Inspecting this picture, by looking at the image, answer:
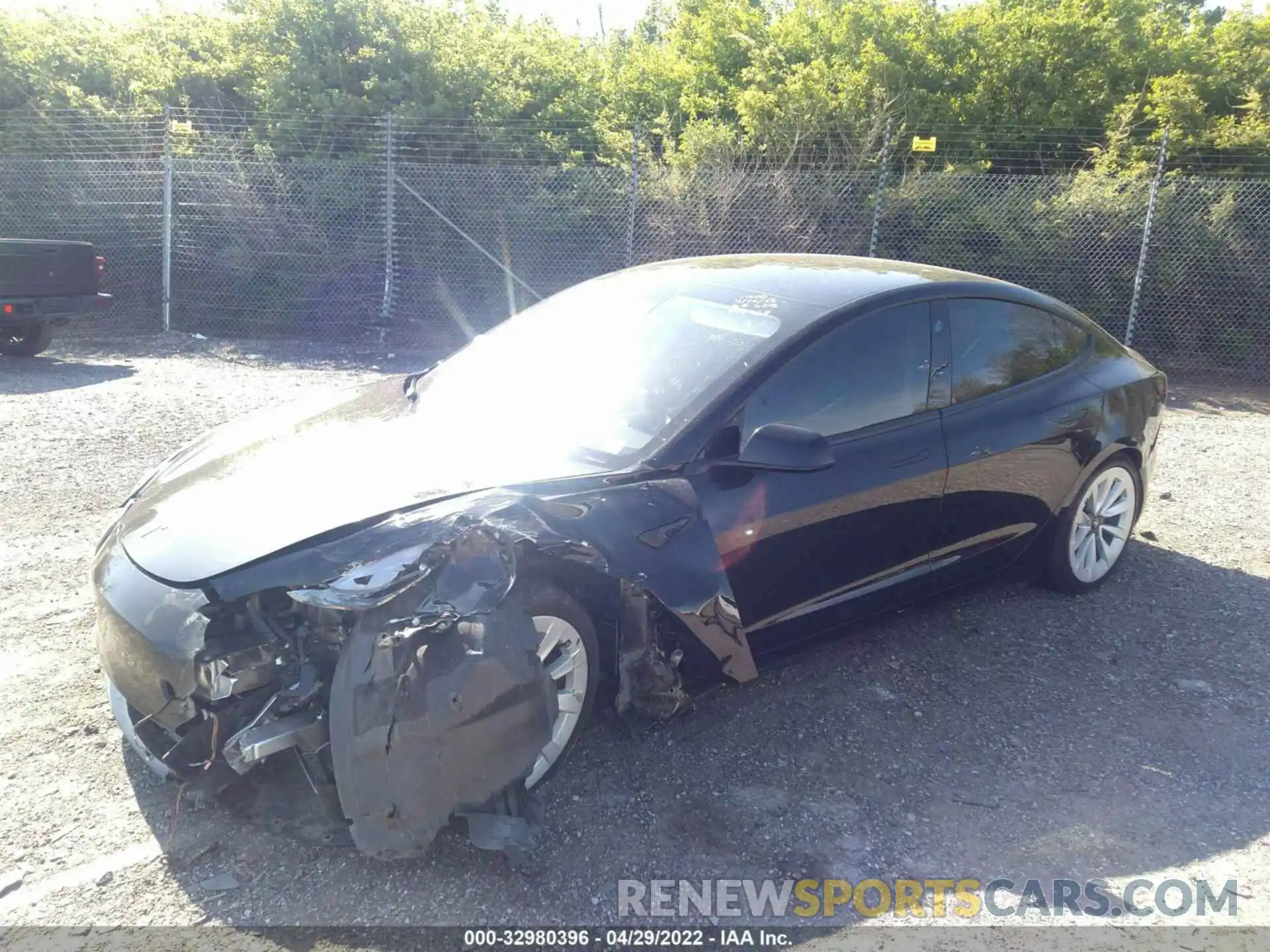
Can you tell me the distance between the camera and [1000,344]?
4.28 metres

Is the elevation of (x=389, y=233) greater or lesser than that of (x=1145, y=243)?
lesser

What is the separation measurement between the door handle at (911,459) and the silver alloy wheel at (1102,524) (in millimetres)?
1190

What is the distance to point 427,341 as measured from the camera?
1098 centimetres

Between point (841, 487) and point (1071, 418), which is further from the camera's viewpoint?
point (1071, 418)

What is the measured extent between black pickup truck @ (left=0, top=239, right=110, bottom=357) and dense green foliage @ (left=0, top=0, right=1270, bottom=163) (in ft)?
13.7

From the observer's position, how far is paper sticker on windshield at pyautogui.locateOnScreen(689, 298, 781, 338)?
145 inches

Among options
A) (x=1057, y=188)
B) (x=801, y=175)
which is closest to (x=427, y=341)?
(x=801, y=175)

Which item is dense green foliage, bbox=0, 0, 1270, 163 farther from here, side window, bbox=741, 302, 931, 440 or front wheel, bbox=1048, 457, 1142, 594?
side window, bbox=741, 302, 931, 440

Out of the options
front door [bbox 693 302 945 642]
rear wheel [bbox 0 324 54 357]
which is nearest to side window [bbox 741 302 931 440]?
front door [bbox 693 302 945 642]

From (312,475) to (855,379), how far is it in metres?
2.04

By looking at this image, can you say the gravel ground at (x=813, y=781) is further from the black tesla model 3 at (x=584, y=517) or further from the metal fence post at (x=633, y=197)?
the metal fence post at (x=633, y=197)

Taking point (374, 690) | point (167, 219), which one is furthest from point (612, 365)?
point (167, 219)

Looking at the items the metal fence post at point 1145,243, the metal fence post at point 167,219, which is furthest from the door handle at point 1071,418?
the metal fence post at point 167,219

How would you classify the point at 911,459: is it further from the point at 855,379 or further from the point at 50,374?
the point at 50,374
